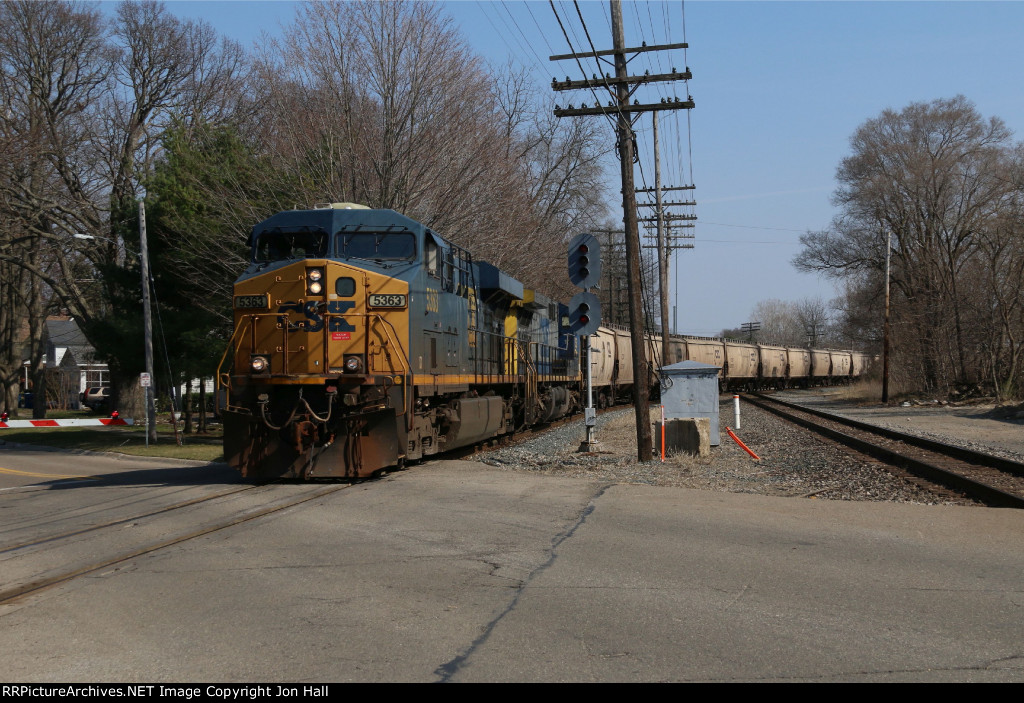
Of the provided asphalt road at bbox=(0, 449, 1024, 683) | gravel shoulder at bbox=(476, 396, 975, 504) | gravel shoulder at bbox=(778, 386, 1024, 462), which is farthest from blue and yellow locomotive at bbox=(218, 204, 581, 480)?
gravel shoulder at bbox=(778, 386, 1024, 462)

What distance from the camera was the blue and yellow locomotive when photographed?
1180 centimetres

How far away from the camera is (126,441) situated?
27.8m

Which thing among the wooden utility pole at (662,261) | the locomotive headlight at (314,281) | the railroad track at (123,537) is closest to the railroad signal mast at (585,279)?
the locomotive headlight at (314,281)

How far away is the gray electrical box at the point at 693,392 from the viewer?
17.5m

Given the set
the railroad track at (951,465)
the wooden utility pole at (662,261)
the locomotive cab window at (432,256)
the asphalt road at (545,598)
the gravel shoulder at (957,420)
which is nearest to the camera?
the asphalt road at (545,598)

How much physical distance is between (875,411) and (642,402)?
2321 cm

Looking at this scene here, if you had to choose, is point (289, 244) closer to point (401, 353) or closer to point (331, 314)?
point (331, 314)

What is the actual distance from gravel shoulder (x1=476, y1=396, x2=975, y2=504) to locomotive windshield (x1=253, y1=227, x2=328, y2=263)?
4541 mm

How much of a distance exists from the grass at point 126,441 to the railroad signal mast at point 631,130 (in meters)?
9.66

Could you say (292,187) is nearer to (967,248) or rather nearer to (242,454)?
(242,454)

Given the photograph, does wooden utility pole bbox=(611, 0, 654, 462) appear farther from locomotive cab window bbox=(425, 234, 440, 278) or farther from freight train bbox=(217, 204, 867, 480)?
locomotive cab window bbox=(425, 234, 440, 278)

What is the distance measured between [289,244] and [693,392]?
8.68 m

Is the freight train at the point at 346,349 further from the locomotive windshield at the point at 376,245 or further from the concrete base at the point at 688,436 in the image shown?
the concrete base at the point at 688,436

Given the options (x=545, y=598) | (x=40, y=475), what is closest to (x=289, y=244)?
(x=40, y=475)
